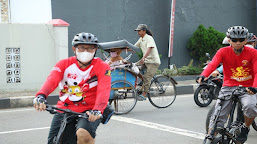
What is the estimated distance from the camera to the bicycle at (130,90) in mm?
7773

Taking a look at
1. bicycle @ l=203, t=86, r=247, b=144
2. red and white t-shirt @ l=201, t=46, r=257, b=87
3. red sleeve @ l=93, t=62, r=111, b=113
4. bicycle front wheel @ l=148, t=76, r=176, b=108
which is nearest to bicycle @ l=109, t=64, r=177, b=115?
bicycle front wheel @ l=148, t=76, r=176, b=108

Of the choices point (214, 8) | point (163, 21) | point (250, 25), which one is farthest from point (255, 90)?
point (250, 25)

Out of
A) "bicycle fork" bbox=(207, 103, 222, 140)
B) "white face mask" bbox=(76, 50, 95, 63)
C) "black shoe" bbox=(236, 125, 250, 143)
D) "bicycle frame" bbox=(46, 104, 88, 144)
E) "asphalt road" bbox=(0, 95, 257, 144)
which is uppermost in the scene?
"white face mask" bbox=(76, 50, 95, 63)

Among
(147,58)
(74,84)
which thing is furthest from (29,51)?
(74,84)

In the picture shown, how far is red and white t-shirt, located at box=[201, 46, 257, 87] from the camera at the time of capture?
15.8ft

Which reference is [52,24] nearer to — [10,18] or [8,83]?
[8,83]

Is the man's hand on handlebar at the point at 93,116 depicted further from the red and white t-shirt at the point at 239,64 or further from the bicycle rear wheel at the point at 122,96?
the bicycle rear wheel at the point at 122,96

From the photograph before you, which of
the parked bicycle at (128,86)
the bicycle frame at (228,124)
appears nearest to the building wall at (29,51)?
the parked bicycle at (128,86)

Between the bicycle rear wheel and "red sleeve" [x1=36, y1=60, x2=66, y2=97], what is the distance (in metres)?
4.06

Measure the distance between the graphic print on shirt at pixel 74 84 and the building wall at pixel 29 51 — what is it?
24.2 feet

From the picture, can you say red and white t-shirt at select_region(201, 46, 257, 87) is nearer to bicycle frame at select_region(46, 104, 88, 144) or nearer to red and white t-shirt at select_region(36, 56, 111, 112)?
red and white t-shirt at select_region(36, 56, 111, 112)

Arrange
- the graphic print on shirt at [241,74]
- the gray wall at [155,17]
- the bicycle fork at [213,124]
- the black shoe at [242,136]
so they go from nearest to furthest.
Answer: the bicycle fork at [213,124] < the black shoe at [242,136] < the graphic print on shirt at [241,74] < the gray wall at [155,17]

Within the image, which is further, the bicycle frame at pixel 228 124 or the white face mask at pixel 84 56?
the bicycle frame at pixel 228 124

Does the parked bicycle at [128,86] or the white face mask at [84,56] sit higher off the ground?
the white face mask at [84,56]
